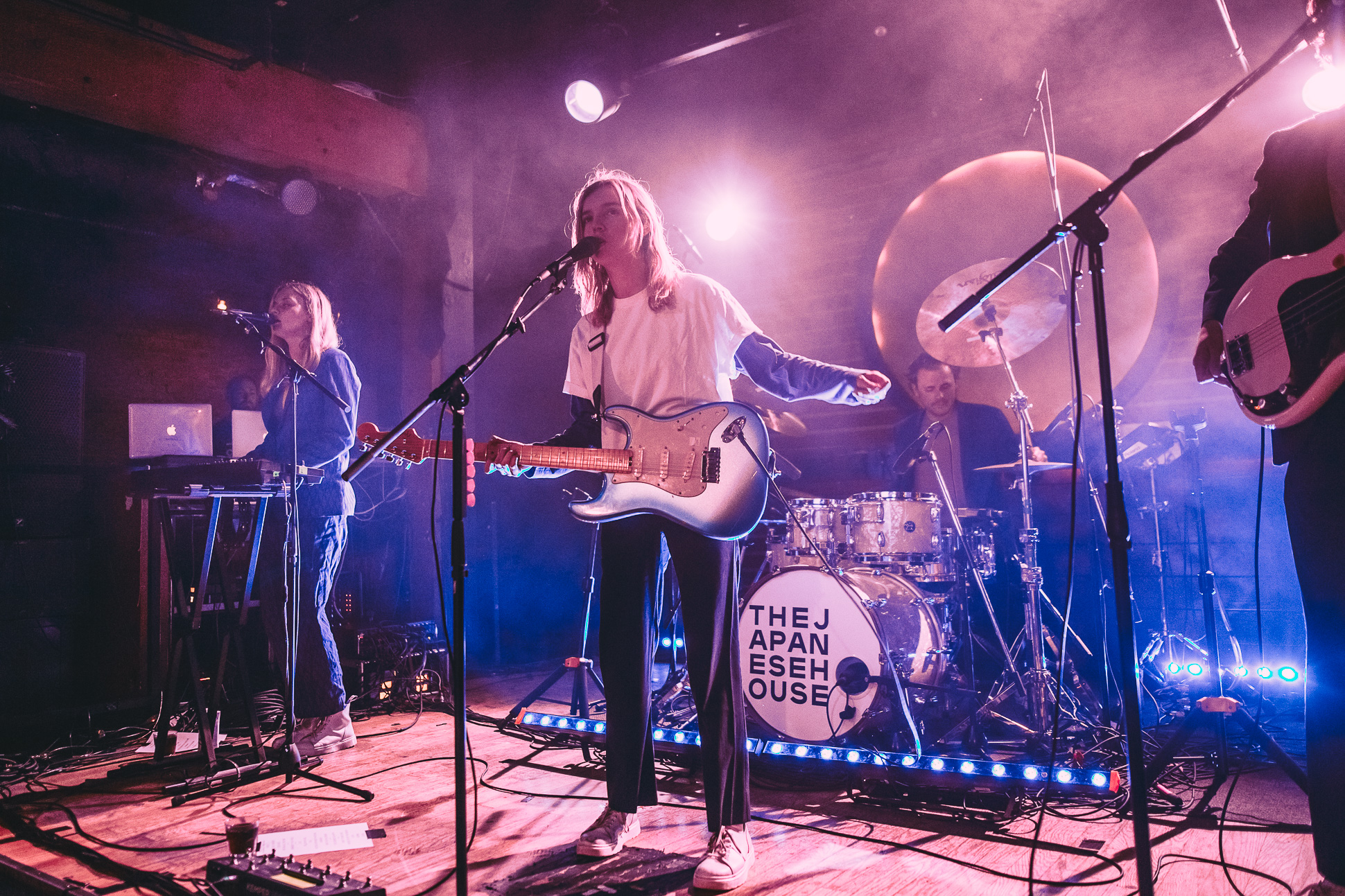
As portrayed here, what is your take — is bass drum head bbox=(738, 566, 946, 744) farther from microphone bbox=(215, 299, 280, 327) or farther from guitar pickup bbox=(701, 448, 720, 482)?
microphone bbox=(215, 299, 280, 327)

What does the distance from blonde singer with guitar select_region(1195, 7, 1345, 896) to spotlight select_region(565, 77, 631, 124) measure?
166 inches

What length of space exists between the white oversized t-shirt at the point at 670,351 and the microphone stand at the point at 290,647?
141 cm

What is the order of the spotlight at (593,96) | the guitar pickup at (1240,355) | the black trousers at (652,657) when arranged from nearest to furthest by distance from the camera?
1. the guitar pickup at (1240,355)
2. the black trousers at (652,657)
3. the spotlight at (593,96)

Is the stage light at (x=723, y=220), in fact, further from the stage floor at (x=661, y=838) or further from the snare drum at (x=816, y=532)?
the stage floor at (x=661, y=838)

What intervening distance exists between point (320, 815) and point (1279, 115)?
241 inches

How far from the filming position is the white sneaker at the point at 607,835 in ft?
8.60

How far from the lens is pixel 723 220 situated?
6.70 metres

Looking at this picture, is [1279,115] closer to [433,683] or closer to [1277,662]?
[1277,662]

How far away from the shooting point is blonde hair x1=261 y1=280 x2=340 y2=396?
417 cm

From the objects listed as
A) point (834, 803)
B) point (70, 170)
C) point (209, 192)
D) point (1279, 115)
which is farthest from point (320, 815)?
point (1279, 115)

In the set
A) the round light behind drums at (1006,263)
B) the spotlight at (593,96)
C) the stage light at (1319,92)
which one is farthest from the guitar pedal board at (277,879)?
the stage light at (1319,92)

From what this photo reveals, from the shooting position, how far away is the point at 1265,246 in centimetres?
221

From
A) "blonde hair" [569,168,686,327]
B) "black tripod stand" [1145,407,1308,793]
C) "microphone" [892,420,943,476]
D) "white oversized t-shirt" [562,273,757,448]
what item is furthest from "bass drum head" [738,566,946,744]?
"blonde hair" [569,168,686,327]

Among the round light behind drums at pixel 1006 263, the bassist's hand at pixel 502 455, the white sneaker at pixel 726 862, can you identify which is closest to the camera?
the white sneaker at pixel 726 862
